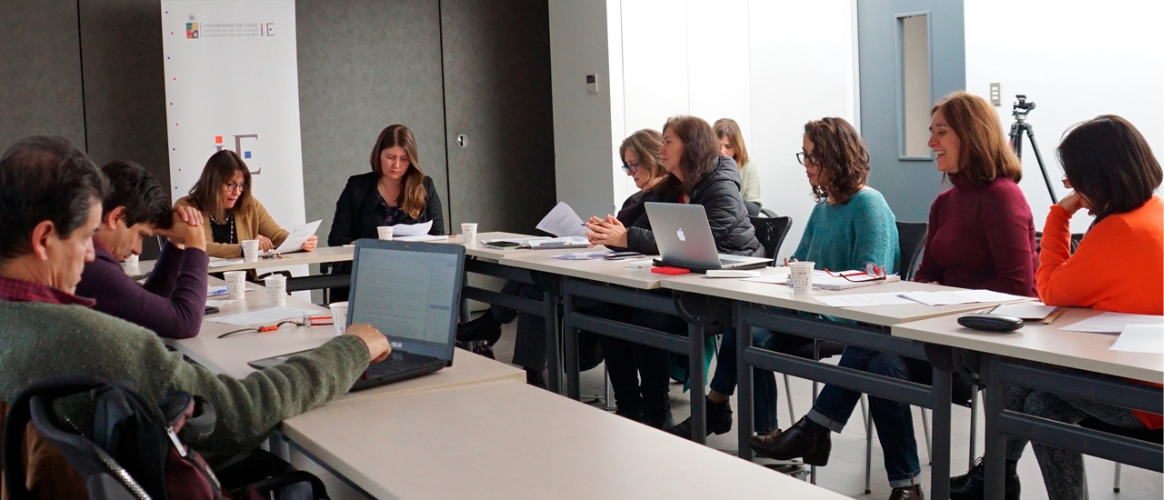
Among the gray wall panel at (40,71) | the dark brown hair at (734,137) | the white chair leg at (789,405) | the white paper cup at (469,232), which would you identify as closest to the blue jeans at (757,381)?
the white chair leg at (789,405)

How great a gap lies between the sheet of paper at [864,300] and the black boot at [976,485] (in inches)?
20.6

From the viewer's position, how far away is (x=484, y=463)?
59.2 inches

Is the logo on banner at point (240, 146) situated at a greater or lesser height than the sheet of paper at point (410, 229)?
greater

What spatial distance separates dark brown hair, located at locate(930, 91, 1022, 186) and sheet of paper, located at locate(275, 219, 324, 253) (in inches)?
108

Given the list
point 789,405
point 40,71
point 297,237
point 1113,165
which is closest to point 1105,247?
point 1113,165

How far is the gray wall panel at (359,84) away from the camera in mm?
6215

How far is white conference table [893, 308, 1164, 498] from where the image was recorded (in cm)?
191

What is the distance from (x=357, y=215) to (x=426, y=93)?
186 cm

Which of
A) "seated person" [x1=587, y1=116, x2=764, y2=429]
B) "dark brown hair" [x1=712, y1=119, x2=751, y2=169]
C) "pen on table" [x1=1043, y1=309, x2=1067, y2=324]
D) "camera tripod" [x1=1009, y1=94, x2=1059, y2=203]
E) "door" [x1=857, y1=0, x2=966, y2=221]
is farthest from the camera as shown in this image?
"door" [x1=857, y1=0, x2=966, y2=221]

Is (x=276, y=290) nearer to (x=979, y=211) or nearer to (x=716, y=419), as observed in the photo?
(x=716, y=419)

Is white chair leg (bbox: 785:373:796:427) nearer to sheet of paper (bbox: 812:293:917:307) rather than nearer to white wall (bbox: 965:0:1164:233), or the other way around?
sheet of paper (bbox: 812:293:917:307)

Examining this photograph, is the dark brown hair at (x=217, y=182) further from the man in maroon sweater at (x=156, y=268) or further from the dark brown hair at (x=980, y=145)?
the dark brown hair at (x=980, y=145)

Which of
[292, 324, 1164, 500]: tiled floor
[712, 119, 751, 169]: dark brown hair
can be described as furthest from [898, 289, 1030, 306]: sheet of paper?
[712, 119, 751, 169]: dark brown hair

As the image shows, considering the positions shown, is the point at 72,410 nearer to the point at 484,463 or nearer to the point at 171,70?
the point at 484,463
